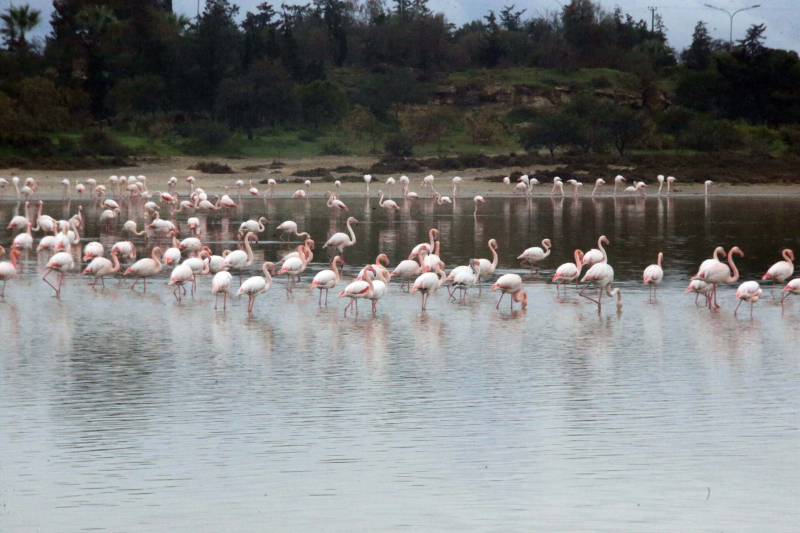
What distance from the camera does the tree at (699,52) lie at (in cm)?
7006

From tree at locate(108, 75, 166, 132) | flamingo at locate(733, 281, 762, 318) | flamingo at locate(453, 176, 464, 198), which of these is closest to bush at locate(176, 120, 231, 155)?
tree at locate(108, 75, 166, 132)

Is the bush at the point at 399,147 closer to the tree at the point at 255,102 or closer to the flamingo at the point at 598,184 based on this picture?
the tree at the point at 255,102

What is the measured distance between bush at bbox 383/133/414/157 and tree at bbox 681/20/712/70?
28.2 m

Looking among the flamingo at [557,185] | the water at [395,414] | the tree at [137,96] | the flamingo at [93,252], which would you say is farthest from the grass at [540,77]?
the water at [395,414]

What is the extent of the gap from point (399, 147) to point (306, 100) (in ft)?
24.2

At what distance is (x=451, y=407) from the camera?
7.87m

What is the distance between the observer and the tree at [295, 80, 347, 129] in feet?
166

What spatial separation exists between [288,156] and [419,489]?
39486mm

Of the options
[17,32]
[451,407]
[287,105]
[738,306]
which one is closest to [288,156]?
[287,105]

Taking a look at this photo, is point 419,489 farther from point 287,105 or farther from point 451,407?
point 287,105

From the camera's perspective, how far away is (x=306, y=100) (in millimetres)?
51219

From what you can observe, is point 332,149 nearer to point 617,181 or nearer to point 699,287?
point 617,181

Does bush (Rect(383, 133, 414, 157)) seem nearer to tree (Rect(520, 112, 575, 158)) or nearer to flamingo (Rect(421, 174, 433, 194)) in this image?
tree (Rect(520, 112, 575, 158))

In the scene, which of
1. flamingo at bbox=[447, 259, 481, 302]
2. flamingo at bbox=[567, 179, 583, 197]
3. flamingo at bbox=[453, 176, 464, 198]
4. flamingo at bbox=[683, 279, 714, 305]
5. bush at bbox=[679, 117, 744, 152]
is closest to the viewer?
flamingo at bbox=[683, 279, 714, 305]
